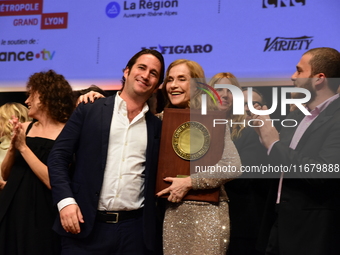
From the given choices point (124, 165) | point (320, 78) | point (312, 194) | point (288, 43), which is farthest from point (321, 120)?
point (288, 43)

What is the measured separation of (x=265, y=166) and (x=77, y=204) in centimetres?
118

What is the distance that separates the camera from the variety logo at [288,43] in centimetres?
375

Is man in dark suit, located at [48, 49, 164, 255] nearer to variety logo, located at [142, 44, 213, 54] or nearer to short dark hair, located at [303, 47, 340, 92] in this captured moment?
short dark hair, located at [303, 47, 340, 92]

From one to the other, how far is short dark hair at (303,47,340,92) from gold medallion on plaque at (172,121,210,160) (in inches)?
30.3

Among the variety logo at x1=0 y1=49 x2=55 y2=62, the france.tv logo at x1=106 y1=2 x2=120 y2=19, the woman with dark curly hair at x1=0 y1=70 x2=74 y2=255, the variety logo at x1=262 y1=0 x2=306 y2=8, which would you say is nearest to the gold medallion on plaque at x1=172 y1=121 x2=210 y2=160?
the woman with dark curly hair at x1=0 y1=70 x2=74 y2=255

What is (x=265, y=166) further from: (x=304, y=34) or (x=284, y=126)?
(x=304, y=34)

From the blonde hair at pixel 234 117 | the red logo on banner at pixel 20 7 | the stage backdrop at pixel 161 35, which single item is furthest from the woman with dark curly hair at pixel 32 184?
the red logo on banner at pixel 20 7

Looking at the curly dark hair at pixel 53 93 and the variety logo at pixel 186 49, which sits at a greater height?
the variety logo at pixel 186 49

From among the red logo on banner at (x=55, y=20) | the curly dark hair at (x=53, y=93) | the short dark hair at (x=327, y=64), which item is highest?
the red logo on banner at (x=55, y=20)

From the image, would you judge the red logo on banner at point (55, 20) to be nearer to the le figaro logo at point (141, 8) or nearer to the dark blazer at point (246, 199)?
the le figaro logo at point (141, 8)

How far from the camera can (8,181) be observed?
9.52 ft

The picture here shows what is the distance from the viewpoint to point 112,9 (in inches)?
170

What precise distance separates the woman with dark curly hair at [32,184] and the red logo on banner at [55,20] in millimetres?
1555

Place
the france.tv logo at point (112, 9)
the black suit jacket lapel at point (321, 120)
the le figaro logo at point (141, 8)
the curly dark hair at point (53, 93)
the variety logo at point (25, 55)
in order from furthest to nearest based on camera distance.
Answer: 1. the variety logo at point (25, 55)
2. the france.tv logo at point (112, 9)
3. the le figaro logo at point (141, 8)
4. the curly dark hair at point (53, 93)
5. the black suit jacket lapel at point (321, 120)
